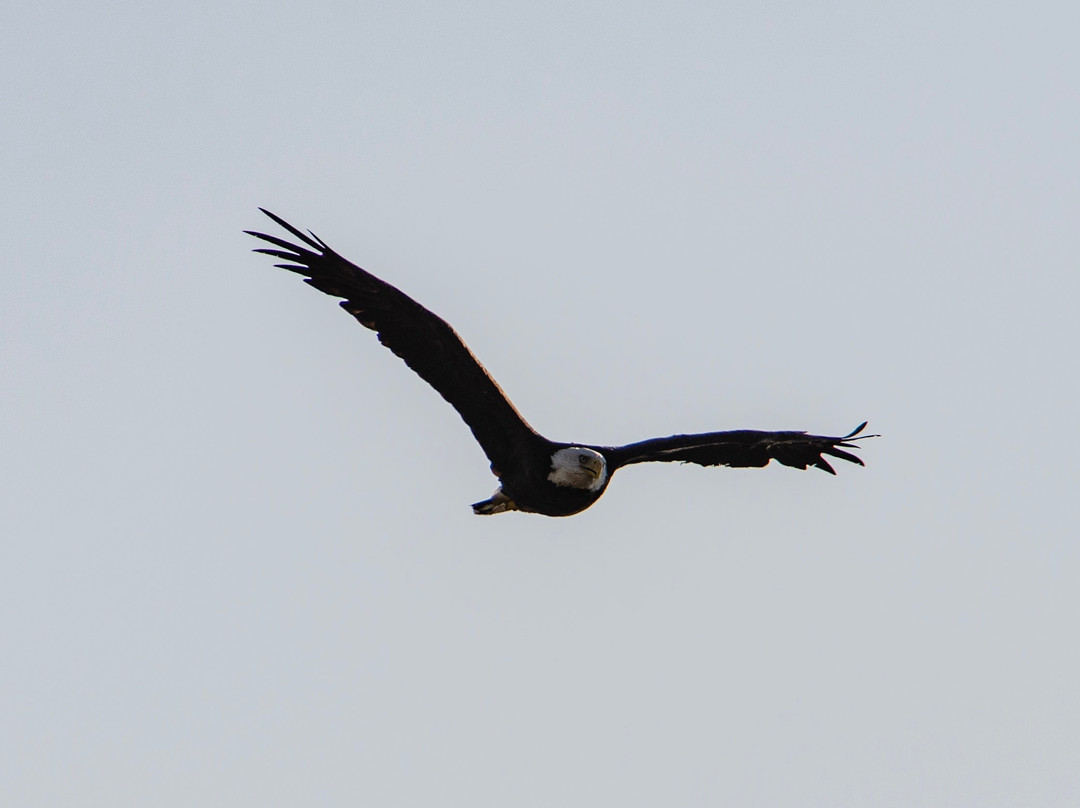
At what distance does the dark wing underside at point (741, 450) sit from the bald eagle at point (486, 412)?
0.04 ft

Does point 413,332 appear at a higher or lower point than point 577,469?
higher

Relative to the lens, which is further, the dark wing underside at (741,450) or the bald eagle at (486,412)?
the dark wing underside at (741,450)

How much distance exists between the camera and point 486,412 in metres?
13.3

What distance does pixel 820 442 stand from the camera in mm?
15188

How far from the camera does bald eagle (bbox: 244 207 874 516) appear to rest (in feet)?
41.7

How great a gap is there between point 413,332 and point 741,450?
12.4 feet

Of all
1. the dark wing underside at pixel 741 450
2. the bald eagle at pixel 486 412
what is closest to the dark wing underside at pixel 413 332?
the bald eagle at pixel 486 412

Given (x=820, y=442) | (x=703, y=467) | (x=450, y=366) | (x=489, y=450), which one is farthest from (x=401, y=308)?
(x=820, y=442)

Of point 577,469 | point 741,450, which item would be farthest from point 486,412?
point 741,450

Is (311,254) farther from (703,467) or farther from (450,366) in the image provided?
(703,467)

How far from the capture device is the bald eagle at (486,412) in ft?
41.7

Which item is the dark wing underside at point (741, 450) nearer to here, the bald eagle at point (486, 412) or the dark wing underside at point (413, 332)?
the bald eagle at point (486, 412)

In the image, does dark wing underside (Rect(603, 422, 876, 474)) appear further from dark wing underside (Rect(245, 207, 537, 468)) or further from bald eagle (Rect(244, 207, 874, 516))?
dark wing underside (Rect(245, 207, 537, 468))

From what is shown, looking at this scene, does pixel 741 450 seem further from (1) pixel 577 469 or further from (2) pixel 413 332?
(2) pixel 413 332
